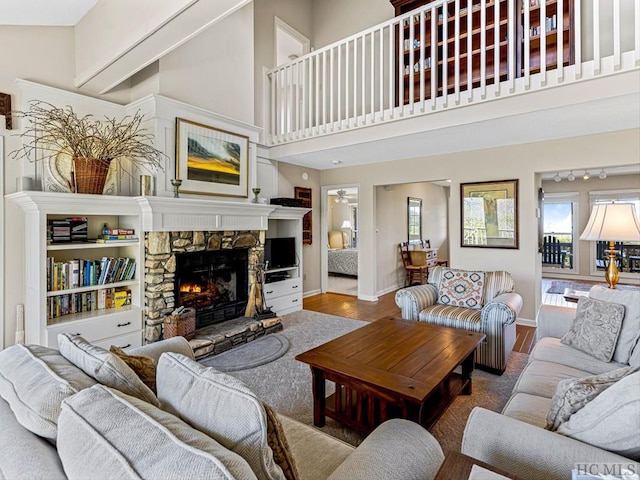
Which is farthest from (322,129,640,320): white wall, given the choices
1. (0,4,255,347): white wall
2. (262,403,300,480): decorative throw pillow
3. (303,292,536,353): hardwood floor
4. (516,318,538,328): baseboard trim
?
(262,403,300,480): decorative throw pillow

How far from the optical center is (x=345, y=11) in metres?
5.74

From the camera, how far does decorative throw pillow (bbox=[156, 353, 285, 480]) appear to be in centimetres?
80

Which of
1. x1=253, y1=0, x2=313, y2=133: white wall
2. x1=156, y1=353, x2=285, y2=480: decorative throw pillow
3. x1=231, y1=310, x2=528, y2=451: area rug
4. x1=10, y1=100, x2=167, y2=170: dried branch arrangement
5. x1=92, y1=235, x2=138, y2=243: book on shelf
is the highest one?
x1=253, y1=0, x2=313, y2=133: white wall

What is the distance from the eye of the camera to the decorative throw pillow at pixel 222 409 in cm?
80

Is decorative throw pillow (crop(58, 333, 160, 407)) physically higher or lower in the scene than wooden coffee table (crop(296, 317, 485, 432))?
higher

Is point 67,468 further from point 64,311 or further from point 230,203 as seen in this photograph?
point 230,203

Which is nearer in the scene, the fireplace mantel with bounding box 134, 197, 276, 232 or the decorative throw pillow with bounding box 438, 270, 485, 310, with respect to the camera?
the fireplace mantel with bounding box 134, 197, 276, 232

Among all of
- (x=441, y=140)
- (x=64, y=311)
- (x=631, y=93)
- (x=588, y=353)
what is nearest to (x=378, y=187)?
(x=441, y=140)

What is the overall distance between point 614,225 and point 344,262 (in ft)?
18.4

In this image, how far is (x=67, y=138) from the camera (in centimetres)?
292

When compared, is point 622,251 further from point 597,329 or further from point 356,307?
point 597,329

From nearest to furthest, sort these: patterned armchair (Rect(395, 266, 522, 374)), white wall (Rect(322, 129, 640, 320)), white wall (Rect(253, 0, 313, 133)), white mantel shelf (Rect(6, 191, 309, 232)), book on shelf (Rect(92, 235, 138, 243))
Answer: white mantel shelf (Rect(6, 191, 309, 232))
patterned armchair (Rect(395, 266, 522, 374))
book on shelf (Rect(92, 235, 138, 243))
white wall (Rect(322, 129, 640, 320))
white wall (Rect(253, 0, 313, 133))

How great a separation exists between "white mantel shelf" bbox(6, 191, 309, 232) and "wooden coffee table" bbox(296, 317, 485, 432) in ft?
6.84

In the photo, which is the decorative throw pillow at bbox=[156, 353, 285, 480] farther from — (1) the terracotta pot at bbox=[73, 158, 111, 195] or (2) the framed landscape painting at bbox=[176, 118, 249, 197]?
(2) the framed landscape painting at bbox=[176, 118, 249, 197]
